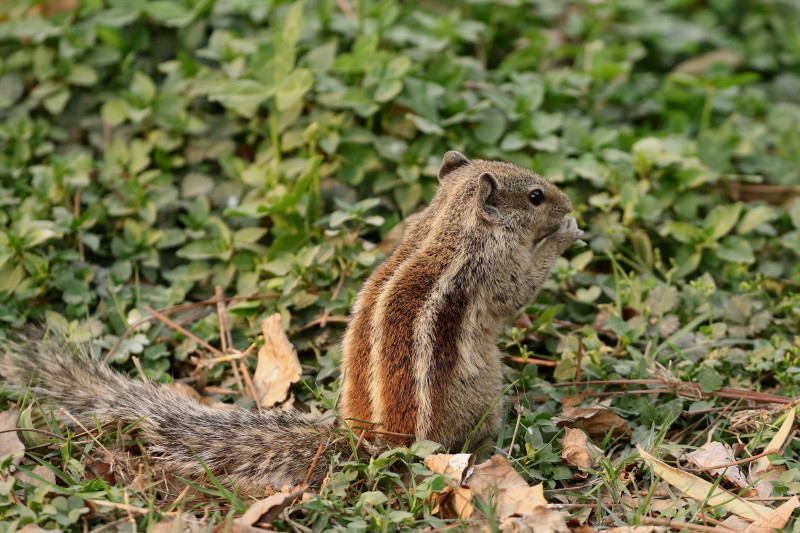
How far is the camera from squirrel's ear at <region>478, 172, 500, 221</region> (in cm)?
414

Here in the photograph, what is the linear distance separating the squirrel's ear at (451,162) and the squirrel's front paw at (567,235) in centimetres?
58

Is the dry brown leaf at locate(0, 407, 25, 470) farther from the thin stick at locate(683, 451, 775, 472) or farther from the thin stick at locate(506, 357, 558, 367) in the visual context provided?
the thin stick at locate(683, 451, 775, 472)

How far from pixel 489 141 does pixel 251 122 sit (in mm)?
1502

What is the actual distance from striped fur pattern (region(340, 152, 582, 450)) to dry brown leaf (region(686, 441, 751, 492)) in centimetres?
87

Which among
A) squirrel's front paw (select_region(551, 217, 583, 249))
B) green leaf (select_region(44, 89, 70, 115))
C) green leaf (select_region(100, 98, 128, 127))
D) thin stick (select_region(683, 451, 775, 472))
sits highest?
green leaf (select_region(44, 89, 70, 115))

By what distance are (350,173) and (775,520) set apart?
304cm

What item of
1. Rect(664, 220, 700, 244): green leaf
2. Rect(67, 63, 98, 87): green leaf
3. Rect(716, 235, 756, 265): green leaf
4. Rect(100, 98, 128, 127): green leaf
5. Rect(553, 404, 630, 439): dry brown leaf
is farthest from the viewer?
Rect(67, 63, 98, 87): green leaf

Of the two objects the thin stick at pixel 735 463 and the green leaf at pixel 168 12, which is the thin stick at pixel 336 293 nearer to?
the thin stick at pixel 735 463

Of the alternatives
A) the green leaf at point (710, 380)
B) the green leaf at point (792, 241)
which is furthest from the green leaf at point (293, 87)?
the green leaf at point (792, 241)

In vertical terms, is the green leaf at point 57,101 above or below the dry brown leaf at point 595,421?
above

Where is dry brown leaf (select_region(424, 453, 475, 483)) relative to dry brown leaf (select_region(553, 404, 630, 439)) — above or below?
above

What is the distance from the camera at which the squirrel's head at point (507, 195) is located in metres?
4.18

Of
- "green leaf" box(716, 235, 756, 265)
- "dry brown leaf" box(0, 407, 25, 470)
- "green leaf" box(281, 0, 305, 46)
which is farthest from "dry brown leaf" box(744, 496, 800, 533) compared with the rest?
"green leaf" box(281, 0, 305, 46)

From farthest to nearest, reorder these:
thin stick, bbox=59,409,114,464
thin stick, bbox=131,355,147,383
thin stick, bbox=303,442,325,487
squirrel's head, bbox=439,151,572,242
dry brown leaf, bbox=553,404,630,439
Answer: thin stick, bbox=131,355,147,383
squirrel's head, bbox=439,151,572,242
dry brown leaf, bbox=553,404,630,439
thin stick, bbox=59,409,114,464
thin stick, bbox=303,442,325,487
